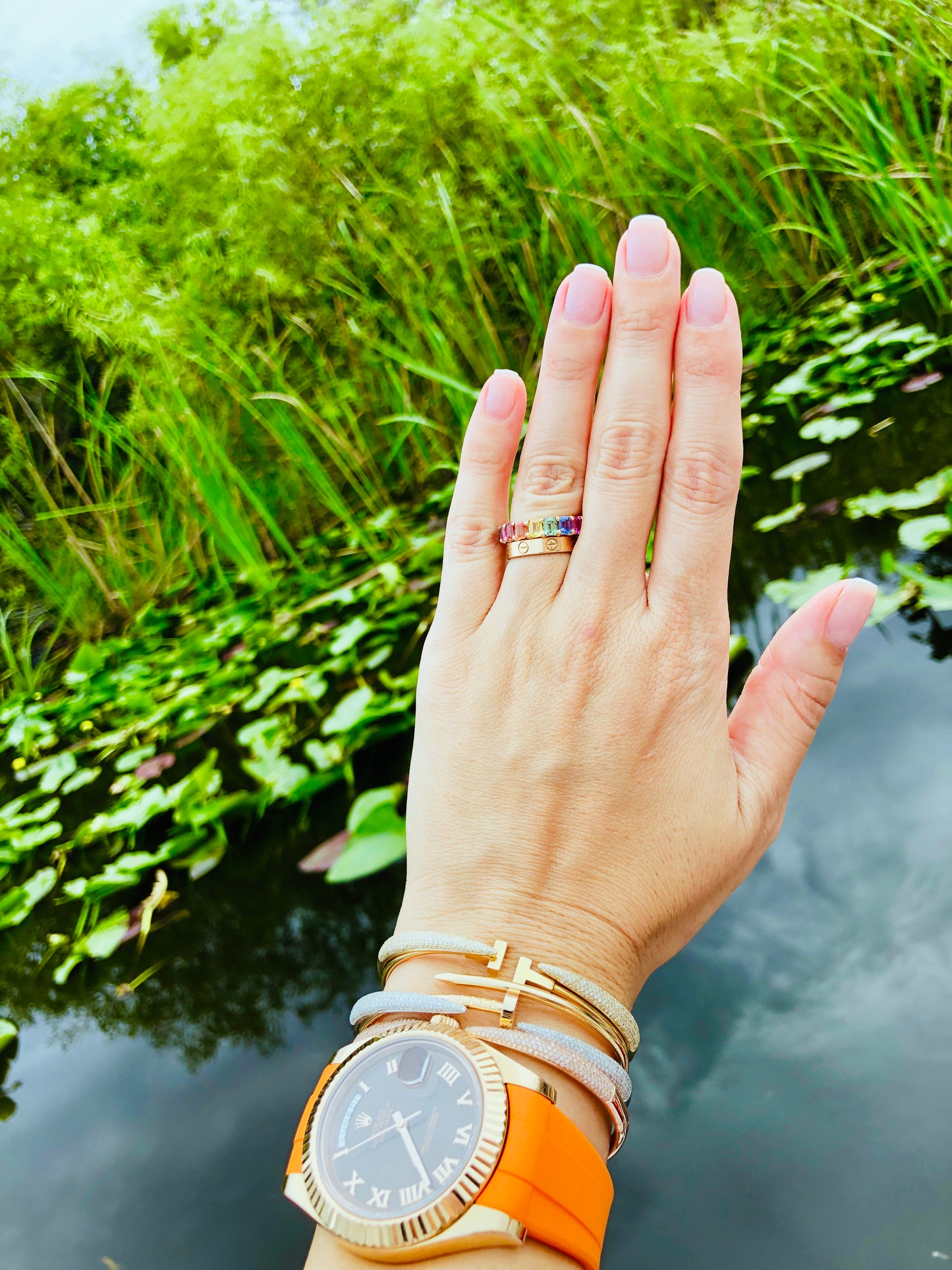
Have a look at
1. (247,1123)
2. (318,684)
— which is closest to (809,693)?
(247,1123)

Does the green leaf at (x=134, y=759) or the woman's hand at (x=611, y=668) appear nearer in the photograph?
the woman's hand at (x=611, y=668)

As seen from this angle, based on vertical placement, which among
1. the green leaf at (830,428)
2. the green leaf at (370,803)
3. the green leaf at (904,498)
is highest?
the green leaf at (370,803)

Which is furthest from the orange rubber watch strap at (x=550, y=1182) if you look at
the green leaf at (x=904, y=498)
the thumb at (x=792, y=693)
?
the green leaf at (x=904, y=498)

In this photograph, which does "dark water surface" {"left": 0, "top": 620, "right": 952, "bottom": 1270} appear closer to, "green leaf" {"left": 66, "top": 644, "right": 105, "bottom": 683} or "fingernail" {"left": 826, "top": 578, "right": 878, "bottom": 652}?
"fingernail" {"left": 826, "top": 578, "right": 878, "bottom": 652}

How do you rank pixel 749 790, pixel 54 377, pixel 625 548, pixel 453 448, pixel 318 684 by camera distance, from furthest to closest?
pixel 54 377
pixel 453 448
pixel 318 684
pixel 625 548
pixel 749 790

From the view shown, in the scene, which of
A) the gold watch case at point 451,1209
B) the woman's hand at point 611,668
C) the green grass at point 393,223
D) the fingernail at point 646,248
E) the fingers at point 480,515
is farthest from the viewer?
the green grass at point 393,223

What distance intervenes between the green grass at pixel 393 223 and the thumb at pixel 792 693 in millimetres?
1231

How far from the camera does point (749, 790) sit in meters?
0.70

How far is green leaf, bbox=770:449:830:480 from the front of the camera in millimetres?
1252

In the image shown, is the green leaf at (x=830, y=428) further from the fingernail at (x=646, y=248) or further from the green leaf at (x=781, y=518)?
the fingernail at (x=646, y=248)

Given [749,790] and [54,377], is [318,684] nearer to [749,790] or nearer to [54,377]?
[749,790]

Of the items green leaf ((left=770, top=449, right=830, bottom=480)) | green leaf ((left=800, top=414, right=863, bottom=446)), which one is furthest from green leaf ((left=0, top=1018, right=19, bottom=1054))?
green leaf ((left=800, top=414, right=863, bottom=446))

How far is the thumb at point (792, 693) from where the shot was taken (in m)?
0.68

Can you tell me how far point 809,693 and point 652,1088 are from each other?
0.38 metres
